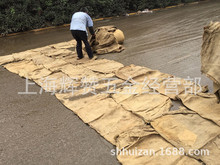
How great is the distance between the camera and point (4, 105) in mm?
3326

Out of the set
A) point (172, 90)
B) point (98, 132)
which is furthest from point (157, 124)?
point (172, 90)

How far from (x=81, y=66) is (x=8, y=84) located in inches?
60.9

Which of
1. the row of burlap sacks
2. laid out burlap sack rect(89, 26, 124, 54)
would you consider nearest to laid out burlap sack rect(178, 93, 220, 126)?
the row of burlap sacks

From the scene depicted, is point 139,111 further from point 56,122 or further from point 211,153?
point 56,122

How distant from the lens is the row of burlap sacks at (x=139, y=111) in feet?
6.89

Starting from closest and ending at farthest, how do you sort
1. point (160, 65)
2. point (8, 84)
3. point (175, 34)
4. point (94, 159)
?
1. point (94, 159)
2. point (8, 84)
3. point (160, 65)
4. point (175, 34)

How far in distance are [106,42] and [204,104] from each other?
3432 millimetres

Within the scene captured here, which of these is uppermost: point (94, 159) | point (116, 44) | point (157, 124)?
point (116, 44)

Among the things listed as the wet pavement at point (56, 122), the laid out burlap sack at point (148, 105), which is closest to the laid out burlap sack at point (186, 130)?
the laid out burlap sack at point (148, 105)

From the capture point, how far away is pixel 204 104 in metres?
2.72

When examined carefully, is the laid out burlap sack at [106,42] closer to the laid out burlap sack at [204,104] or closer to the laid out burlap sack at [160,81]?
the laid out burlap sack at [160,81]

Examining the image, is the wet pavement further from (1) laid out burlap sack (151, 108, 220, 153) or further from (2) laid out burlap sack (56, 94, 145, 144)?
(1) laid out burlap sack (151, 108, 220, 153)

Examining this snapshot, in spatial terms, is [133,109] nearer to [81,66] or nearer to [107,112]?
[107,112]

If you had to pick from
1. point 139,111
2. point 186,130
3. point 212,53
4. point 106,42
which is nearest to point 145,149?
point 186,130
